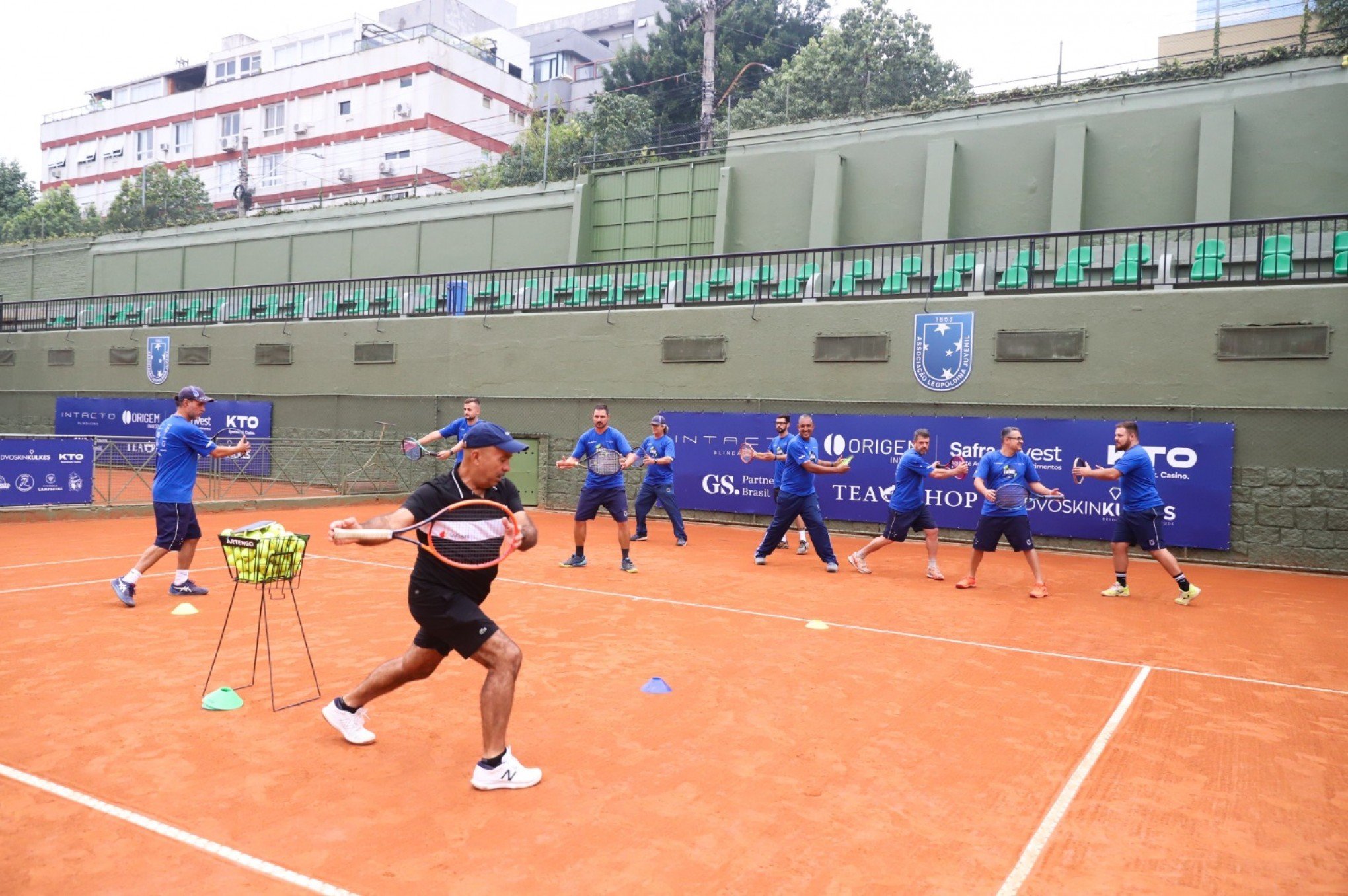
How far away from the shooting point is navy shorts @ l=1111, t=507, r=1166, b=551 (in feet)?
35.0

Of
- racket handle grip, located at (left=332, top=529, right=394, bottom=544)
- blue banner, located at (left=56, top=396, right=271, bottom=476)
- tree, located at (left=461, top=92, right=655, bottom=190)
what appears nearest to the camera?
racket handle grip, located at (left=332, top=529, right=394, bottom=544)

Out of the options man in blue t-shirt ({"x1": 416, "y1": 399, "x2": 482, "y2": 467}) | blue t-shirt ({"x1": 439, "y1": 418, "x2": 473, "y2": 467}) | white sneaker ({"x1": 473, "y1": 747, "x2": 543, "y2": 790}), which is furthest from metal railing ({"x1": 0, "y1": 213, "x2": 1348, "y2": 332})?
white sneaker ({"x1": 473, "y1": 747, "x2": 543, "y2": 790})

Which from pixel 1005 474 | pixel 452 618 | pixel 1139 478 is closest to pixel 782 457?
pixel 1005 474

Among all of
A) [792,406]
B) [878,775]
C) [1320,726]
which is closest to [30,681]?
[878,775]

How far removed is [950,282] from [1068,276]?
83.2 inches

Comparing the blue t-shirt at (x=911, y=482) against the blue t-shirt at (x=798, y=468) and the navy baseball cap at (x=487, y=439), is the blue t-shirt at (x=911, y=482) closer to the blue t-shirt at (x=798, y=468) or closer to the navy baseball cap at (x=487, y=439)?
the blue t-shirt at (x=798, y=468)

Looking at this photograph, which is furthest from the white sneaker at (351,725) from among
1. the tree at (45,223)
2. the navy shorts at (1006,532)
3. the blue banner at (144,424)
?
the tree at (45,223)

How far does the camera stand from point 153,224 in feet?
166

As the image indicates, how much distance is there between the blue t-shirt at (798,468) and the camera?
12.1 m

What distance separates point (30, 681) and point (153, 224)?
171 feet

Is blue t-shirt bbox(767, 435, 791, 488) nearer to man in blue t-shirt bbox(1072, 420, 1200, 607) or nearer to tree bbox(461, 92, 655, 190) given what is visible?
man in blue t-shirt bbox(1072, 420, 1200, 607)

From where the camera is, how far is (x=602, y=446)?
1241cm

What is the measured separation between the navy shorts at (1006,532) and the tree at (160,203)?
49126mm

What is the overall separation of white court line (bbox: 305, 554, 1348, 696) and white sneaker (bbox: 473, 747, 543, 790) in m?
4.70
